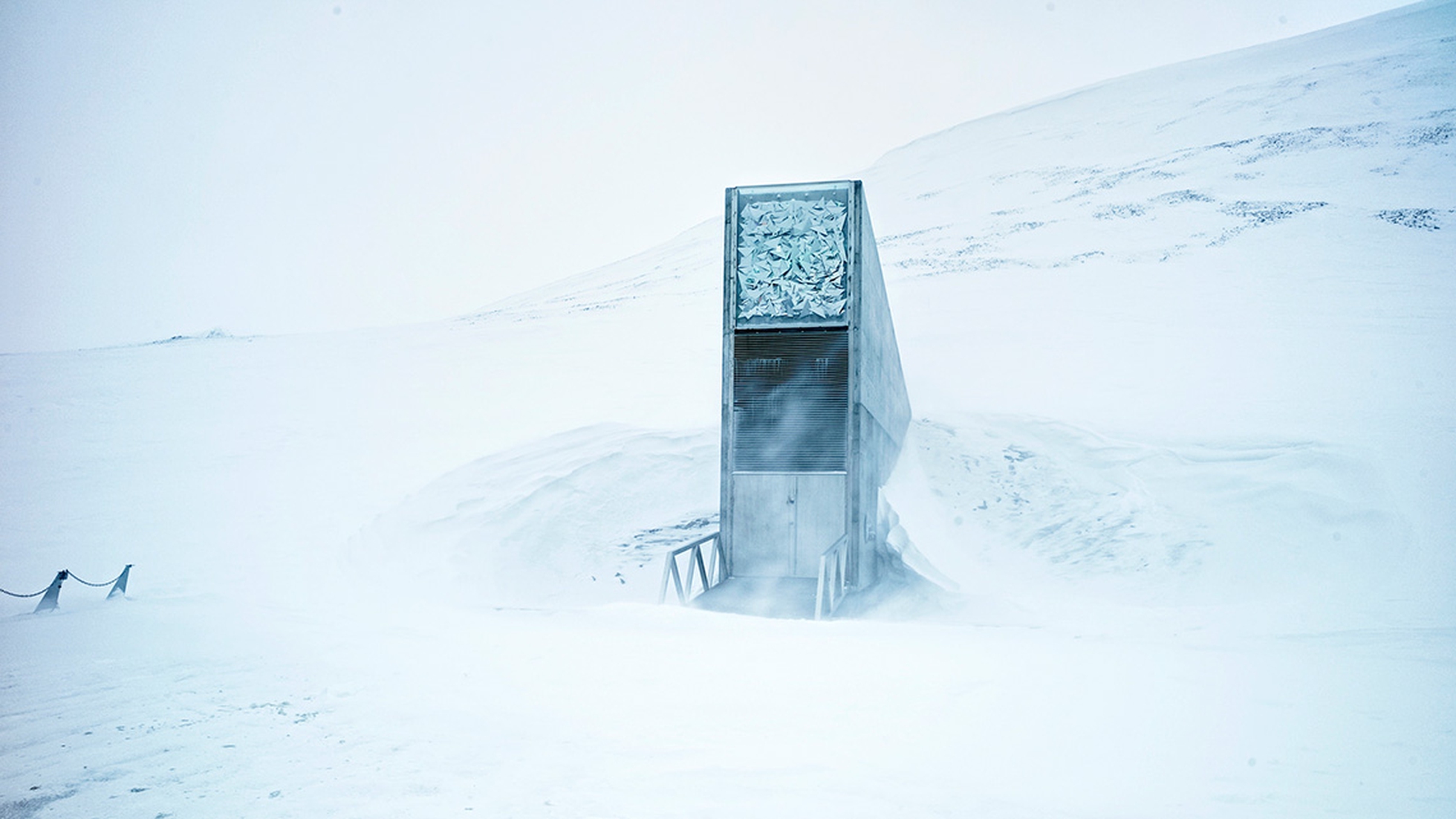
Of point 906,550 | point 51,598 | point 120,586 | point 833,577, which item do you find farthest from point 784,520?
point 51,598

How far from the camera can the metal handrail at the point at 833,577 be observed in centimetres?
901

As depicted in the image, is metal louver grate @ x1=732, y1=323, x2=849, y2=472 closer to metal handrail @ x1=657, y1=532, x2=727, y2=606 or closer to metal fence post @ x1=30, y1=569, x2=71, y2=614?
metal handrail @ x1=657, y1=532, x2=727, y2=606

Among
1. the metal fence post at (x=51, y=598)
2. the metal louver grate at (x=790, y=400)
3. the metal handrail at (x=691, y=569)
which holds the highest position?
the metal louver grate at (x=790, y=400)

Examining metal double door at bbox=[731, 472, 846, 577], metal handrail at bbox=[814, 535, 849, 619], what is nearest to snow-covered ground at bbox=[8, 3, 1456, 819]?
metal handrail at bbox=[814, 535, 849, 619]

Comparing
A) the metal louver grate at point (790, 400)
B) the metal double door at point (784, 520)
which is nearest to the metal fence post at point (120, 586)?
the metal double door at point (784, 520)

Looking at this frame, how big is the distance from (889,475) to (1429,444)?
305 inches

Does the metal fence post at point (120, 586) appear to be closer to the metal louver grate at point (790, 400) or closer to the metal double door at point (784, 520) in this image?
the metal double door at point (784, 520)

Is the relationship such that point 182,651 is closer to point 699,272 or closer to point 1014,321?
point 1014,321

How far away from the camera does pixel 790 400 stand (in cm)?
1071

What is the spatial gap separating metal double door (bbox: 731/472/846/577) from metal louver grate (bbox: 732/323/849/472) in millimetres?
152

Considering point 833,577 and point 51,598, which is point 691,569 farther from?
point 51,598

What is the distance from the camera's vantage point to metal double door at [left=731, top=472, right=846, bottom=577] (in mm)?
10586

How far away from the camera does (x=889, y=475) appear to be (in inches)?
548

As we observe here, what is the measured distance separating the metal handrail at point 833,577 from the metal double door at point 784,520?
0.84ft
